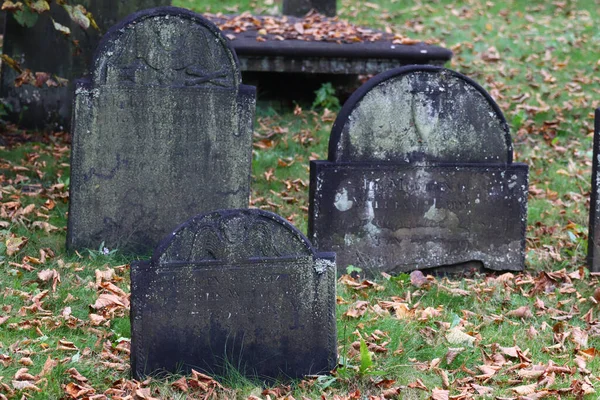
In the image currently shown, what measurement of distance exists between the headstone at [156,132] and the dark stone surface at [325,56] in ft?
9.50

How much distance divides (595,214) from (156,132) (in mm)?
3133

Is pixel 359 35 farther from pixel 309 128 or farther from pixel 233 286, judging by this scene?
pixel 233 286

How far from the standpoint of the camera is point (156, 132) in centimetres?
623

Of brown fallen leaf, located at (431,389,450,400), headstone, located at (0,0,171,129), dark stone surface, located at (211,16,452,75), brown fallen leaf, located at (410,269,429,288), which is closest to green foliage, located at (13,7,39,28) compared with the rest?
headstone, located at (0,0,171,129)

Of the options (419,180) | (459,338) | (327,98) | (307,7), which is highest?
(307,7)


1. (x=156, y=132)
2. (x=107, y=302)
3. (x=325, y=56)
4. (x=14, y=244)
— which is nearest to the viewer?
(x=107, y=302)

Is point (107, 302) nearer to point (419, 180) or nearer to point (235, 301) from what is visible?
point (235, 301)

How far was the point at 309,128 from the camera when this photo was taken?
938cm

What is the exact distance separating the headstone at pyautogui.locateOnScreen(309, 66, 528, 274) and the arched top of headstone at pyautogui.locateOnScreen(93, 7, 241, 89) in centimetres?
92

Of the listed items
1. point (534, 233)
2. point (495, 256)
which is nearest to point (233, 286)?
point (495, 256)

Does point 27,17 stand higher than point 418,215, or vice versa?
point 27,17

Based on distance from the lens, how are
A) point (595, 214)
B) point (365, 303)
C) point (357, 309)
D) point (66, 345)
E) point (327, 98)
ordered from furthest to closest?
point (327, 98)
point (595, 214)
point (365, 303)
point (357, 309)
point (66, 345)

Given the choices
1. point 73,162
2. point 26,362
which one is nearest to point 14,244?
point 73,162

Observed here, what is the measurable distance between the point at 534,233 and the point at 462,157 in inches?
53.6
